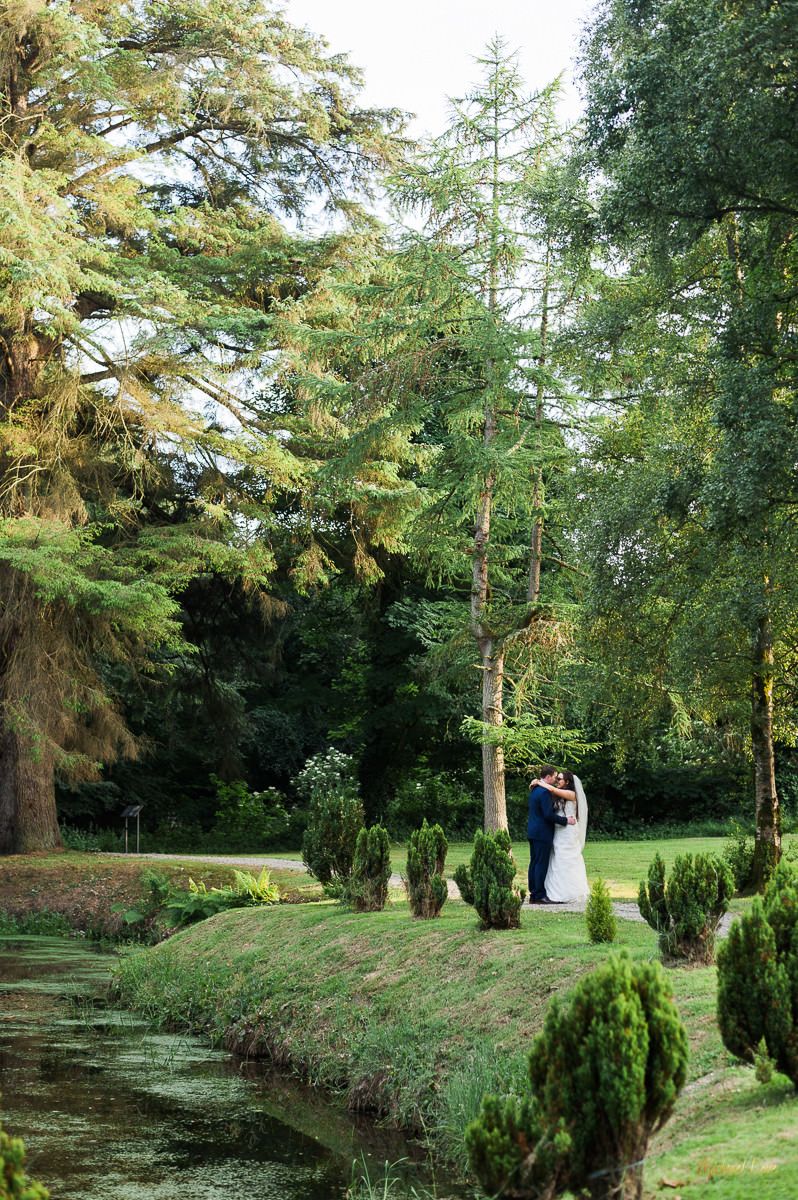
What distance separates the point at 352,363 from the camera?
74.7ft

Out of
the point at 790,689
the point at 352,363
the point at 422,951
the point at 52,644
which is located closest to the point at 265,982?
the point at 422,951

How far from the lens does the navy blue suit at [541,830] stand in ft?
47.1

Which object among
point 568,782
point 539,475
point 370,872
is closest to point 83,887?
point 370,872

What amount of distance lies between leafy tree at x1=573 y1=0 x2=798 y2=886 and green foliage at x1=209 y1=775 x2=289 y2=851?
17111 mm

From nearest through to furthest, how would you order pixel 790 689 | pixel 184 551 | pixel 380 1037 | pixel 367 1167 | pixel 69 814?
pixel 367 1167 < pixel 380 1037 < pixel 790 689 < pixel 184 551 < pixel 69 814

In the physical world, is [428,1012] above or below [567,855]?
below

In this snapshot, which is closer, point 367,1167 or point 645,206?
point 367,1167

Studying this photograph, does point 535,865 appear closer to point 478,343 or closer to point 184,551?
point 478,343

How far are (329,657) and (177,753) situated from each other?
5.71m

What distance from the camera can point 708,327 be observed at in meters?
14.7

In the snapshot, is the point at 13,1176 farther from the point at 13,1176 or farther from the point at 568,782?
the point at 568,782

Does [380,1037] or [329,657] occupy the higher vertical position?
[329,657]

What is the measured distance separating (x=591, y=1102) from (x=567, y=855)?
958cm

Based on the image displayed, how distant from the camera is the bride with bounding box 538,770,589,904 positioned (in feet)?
47.1
